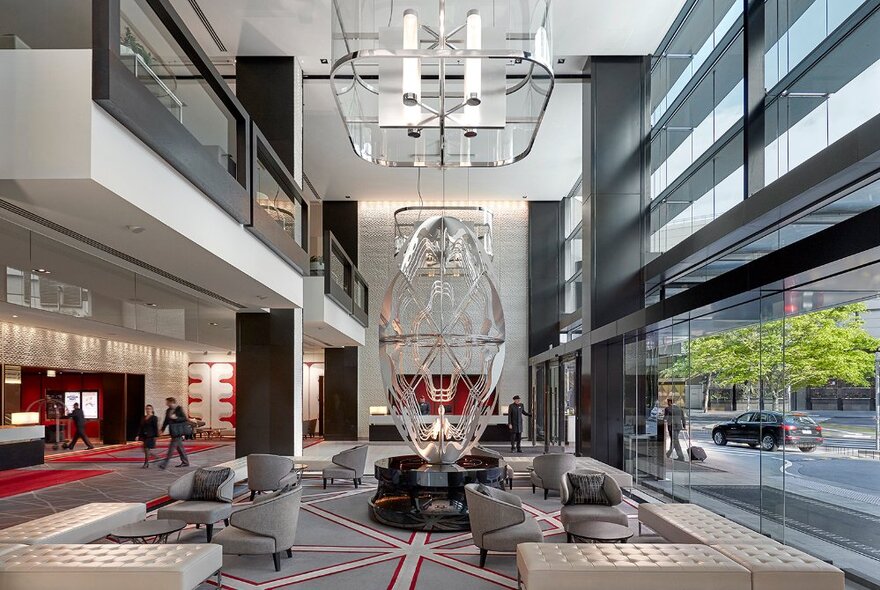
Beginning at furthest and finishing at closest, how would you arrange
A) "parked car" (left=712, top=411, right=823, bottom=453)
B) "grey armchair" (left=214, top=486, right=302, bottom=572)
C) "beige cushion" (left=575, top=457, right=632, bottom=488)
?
1. "beige cushion" (left=575, top=457, right=632, bottom=488)
2. "grey armchair" (left=214, top=486, right=302, bottom=572)
3. "parked car" (left=712, top=411, right=823, bottom=453)

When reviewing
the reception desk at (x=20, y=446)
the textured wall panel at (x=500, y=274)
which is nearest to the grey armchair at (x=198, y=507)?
the reception desk at (x=20, y=446)

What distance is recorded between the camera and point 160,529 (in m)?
6.57

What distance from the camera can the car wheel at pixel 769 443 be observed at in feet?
22.5

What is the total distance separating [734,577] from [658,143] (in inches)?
344

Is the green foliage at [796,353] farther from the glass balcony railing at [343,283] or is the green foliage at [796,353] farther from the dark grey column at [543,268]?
the dark grey column at [543,268]

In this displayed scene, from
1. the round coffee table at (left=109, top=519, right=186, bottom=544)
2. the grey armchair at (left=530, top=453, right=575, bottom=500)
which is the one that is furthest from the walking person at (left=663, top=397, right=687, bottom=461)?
the round coffee table at (left=109, top=519, right=186, bottom=544)

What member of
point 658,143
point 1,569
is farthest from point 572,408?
point 1,569

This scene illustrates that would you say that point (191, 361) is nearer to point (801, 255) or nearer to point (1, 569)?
point (1, 569)

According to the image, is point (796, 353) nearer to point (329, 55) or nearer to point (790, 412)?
point (790, 412)

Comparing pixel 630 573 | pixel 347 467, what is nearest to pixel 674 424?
pixel 347 467

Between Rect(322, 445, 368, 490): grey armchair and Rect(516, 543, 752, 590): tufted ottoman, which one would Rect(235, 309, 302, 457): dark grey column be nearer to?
Rect(322, 445, 368, 490): grey armchair

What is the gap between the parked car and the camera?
20.5 feet

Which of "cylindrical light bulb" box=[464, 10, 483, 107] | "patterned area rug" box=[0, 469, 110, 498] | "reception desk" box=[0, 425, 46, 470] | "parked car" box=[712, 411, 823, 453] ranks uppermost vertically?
"cylindrical light bulb" box=[464, 10, 483, 107]

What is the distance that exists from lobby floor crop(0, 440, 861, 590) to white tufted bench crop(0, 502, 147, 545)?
89 cm
